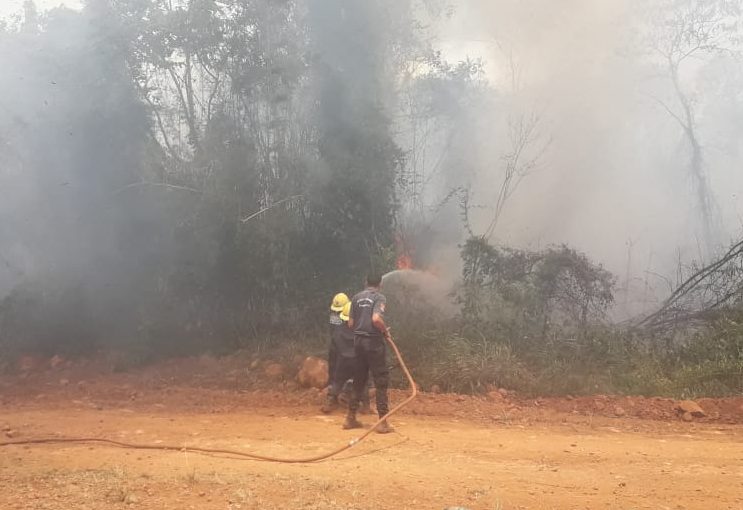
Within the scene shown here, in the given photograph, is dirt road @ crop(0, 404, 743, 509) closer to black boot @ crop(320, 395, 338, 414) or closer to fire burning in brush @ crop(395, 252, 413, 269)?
black boot @ crop(320, 395, 338, 414)

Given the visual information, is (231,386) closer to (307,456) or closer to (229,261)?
(229,261)

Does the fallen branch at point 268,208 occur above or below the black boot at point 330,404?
above

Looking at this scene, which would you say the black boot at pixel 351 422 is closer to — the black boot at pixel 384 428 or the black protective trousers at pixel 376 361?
the black protective trousers at pixel 376 361

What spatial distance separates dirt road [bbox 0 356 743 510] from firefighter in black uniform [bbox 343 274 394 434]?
293mm

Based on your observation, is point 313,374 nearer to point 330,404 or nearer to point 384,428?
point 330,404

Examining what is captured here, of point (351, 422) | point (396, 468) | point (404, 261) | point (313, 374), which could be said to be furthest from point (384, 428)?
point (404, 261)

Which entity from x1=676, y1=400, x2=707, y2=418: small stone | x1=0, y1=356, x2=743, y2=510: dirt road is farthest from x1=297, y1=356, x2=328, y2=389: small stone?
x1=676, y1=400, x2=707, y2=418: small stone

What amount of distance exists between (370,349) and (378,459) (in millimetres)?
1343

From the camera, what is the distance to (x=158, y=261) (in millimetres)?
11242

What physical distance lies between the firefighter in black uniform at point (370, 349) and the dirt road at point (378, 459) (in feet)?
0.96

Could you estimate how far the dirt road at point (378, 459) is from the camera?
13.8ft

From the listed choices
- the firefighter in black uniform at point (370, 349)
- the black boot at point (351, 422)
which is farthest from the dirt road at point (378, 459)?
the firefighter in black uniform at point (370, 349)

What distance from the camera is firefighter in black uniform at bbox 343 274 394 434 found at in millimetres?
6375

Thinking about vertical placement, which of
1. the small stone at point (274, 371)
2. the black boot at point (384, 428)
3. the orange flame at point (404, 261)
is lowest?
the black boot at point (384, 428)
